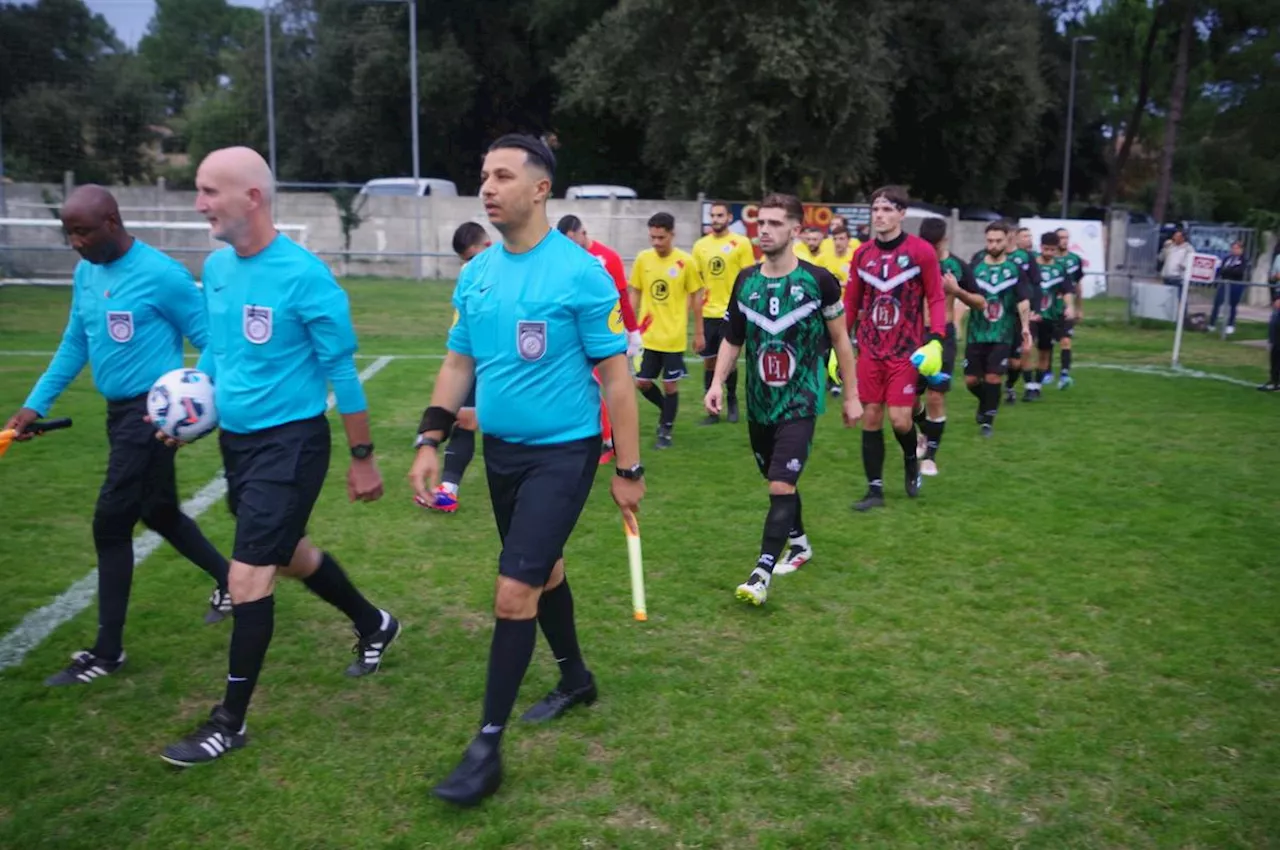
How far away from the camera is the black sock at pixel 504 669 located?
3881 millimetres

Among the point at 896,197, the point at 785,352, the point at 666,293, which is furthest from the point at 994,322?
the point at 785,352

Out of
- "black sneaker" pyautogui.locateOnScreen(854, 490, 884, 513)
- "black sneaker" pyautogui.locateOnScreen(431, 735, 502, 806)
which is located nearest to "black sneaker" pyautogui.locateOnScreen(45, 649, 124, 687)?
"black sneaker" pyautogui.locateOnScreen(431, 735, 502, 806)

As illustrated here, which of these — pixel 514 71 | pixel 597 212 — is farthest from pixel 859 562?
pixel 514 71

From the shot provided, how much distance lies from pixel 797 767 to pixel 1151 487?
566cm

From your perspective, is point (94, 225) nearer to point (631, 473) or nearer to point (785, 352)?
point (631, 473)

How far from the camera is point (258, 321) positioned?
4.09m

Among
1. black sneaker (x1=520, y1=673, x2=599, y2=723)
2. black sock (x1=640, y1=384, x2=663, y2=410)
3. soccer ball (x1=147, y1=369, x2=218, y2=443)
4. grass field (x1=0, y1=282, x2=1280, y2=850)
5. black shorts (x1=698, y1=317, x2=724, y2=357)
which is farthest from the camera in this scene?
black shorts (x1=698, y1=317, x2=724, y2=357)

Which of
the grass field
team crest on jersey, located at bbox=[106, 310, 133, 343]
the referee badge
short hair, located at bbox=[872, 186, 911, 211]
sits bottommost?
the grass field

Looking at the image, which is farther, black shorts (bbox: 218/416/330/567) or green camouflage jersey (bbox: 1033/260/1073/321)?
green camouflage jersey (bbox: 1033/260/1073/321)

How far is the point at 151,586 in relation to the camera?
19.8 feet

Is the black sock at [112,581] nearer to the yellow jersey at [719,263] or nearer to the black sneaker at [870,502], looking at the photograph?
the black sneaker at [870,502]

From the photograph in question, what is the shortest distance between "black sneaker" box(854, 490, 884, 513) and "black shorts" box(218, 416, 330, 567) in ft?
14.8

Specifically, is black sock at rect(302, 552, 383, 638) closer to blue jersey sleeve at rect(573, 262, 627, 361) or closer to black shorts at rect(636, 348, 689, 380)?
blue jersey sleeve at rect(573, 262, 627, 361)

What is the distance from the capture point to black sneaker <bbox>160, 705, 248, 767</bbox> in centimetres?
407
